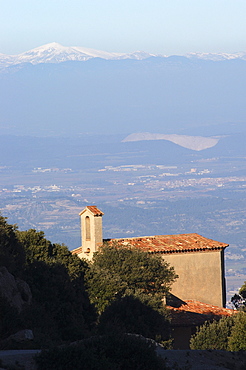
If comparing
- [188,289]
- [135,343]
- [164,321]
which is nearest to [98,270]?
[164,321]

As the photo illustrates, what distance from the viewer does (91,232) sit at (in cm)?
4675

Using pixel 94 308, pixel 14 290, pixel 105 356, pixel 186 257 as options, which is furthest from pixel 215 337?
pixel 105 356

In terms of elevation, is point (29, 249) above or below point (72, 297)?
above

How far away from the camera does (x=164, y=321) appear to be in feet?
112

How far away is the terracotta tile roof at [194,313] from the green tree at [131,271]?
1.32 metres

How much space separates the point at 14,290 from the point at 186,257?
20.1 meters

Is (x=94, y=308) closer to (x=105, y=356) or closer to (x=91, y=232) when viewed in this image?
(x=91, y=232)

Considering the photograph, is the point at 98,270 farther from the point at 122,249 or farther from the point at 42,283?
the point at 42,283

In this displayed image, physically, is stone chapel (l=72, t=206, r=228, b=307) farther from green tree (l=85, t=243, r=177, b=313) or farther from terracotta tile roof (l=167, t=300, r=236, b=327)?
green tree (l=85, t=243, r=177, b=313)

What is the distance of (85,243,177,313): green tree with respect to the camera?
38.9 meters

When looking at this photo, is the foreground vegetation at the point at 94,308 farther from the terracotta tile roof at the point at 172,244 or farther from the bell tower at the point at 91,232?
the bell tower at the point at 91,232

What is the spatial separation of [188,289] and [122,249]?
6126mm

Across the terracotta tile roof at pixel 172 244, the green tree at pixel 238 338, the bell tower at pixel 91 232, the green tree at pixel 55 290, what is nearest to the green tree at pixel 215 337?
the green tree at pixel 238 338

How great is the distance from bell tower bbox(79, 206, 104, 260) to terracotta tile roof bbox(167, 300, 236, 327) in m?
6.18
